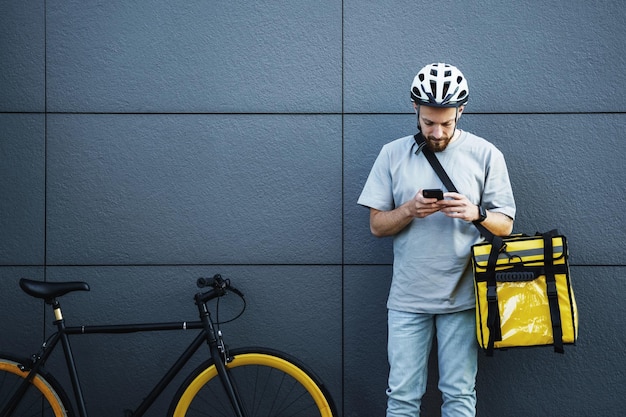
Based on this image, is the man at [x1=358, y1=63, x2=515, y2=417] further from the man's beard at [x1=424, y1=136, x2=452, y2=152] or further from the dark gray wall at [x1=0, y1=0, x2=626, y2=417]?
the dark gray wall at [x1=0, y1=0, x2=626, y2=417]

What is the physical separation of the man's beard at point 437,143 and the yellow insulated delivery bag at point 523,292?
528 mm

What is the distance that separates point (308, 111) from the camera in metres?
4.58

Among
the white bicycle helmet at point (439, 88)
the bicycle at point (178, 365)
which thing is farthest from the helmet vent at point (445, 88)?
the bicycle at point (178, 365)

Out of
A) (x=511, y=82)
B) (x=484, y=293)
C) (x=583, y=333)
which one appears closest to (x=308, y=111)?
(x=511, y=82)

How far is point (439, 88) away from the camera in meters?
3.75

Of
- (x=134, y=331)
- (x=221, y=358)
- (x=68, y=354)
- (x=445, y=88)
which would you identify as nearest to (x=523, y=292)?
(x=445, y=88)

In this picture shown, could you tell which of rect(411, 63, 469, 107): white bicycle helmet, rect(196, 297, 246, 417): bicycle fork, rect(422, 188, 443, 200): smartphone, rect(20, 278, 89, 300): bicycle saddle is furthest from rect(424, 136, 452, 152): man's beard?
rect(20, 278, 89, 300): bicycle saddle

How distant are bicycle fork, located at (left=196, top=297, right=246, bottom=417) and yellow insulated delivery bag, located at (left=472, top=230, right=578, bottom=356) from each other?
1267 mm

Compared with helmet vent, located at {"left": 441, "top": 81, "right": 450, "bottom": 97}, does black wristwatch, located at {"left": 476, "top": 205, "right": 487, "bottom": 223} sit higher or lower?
lower

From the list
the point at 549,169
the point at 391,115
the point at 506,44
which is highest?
the point at 506,44

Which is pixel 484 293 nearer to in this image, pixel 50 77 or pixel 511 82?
pixel 511 82

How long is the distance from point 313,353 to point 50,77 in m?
2.29

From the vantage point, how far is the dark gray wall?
4.55 metres

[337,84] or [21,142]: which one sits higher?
[337,84]
